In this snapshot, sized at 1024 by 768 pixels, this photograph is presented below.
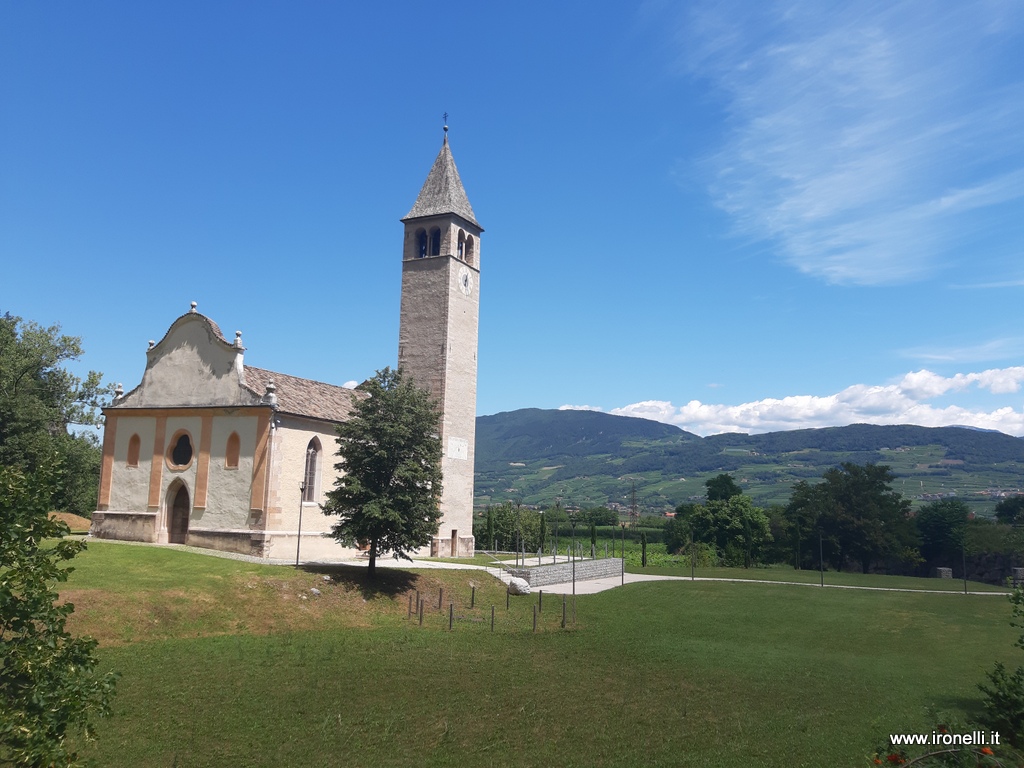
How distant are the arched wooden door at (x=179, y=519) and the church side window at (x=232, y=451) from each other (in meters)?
3.70

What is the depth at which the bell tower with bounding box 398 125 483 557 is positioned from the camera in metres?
54.8

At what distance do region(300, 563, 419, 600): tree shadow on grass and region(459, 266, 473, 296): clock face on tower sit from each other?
2335cm

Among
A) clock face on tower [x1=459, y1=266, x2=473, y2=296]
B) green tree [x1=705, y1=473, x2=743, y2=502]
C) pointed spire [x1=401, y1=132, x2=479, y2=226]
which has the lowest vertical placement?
green tree [x1=705, y1=473, x2=743, y2=502]

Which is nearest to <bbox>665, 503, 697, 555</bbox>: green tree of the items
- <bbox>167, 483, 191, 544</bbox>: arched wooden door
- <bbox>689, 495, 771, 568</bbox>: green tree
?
<bbox>689, 495, 771, 568</bbox>: green tree

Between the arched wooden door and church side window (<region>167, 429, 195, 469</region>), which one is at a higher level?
church side window (<region>167, 429, 195, 469</region>)

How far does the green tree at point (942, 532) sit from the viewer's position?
7788cm

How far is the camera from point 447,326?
5488cm

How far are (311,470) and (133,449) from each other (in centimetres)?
1078

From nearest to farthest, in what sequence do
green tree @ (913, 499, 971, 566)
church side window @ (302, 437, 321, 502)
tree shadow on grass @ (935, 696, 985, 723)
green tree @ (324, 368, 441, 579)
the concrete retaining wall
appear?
tree shadow on grass @ (935, 696, 985, 723), green tree @ (324, 368, 441, 579), church side window @ (302, 437, 321, 502), the concrete retaining wall, green tree @ (913, 499, 971, 566)

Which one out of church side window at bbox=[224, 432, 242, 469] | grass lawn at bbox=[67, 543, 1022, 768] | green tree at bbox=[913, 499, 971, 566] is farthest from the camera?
green tree at bbox=[913, 499, 971, 566]

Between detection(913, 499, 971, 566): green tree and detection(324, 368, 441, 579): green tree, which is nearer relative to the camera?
detection(324, 368, 441, 579): green tree

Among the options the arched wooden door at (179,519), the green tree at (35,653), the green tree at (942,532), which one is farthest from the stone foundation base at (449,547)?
the green tree at (942,532)

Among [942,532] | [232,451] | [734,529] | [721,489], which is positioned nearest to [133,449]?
[232,451]

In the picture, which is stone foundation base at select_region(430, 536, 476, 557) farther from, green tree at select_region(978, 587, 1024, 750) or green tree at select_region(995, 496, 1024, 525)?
green tree at select_region(995, 496, 1024, 525)
